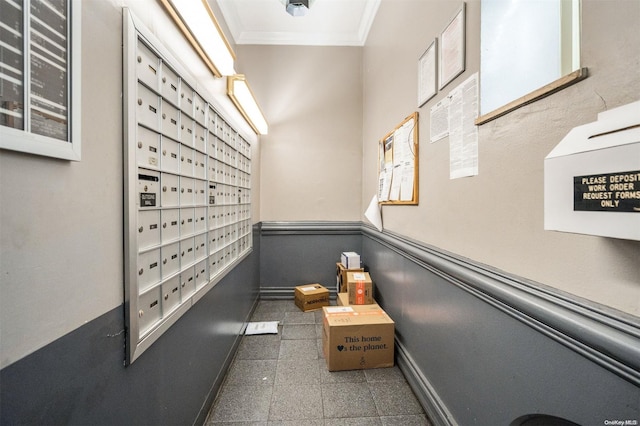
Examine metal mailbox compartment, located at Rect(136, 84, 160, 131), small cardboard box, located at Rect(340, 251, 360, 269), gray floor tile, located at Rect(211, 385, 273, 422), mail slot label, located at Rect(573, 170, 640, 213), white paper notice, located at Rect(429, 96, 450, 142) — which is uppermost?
white paper notice, located at Rect(429, 96, 450, 142)

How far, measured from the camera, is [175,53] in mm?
995

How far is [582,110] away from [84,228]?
116cm

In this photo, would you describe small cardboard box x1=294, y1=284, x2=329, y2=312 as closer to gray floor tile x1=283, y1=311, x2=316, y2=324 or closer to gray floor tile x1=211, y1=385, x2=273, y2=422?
gray floor tile x1=283, y1=311, x2=316, y2=324

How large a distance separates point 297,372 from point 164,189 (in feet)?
4.58

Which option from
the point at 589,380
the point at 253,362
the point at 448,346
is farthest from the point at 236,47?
the point at 589,380

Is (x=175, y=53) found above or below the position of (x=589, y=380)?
above

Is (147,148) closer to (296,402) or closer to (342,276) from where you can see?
(296,402)

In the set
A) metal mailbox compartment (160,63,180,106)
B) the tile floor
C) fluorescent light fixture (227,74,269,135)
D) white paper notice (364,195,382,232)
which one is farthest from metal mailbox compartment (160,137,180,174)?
white paper notice (364,195,382,232)

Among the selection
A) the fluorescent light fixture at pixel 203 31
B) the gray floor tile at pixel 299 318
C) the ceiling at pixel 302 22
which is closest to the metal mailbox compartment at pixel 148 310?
the fluorescent light fixture at pixel 203 31

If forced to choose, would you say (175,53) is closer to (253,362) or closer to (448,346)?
(448,346)

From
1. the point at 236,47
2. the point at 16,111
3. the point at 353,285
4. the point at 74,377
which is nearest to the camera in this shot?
the point at 16,111

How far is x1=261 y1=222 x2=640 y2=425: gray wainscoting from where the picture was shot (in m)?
0.54

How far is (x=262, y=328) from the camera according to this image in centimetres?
218

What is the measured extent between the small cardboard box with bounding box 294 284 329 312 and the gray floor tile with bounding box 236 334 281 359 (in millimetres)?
506
